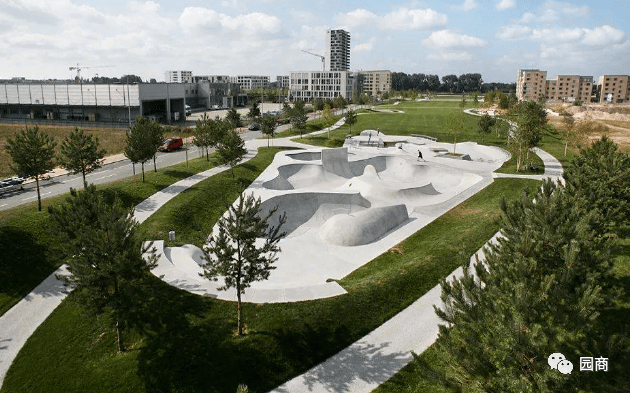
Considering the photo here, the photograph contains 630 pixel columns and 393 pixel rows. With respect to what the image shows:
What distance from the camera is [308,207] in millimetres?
36188

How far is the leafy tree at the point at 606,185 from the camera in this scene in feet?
65.5

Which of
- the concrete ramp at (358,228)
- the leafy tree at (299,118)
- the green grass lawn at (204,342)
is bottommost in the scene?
the green grass lawn at (204,342)

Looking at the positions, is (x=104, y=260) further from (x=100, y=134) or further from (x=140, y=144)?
(x=100, y=134)

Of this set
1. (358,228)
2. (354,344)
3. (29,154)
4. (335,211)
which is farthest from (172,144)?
(354,344)

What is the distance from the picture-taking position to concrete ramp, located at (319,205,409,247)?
30.6 m

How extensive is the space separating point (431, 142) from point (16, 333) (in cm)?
6995

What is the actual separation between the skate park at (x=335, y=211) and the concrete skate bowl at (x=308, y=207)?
0.09 metres

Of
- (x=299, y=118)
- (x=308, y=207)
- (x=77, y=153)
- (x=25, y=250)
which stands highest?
(x=299, y=118)

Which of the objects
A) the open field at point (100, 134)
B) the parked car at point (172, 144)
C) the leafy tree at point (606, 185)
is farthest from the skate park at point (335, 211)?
the open field at point (100, 134)

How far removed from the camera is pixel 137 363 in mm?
17016

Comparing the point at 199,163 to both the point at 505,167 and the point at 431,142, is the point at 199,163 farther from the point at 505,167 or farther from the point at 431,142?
the point at 431,142

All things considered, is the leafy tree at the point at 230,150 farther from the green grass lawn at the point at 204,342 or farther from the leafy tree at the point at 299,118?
the leafy tree at the point at 299,118

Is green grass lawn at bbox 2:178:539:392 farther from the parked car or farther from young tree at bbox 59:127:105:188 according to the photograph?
the parked car

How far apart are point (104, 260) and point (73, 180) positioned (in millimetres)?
34483
